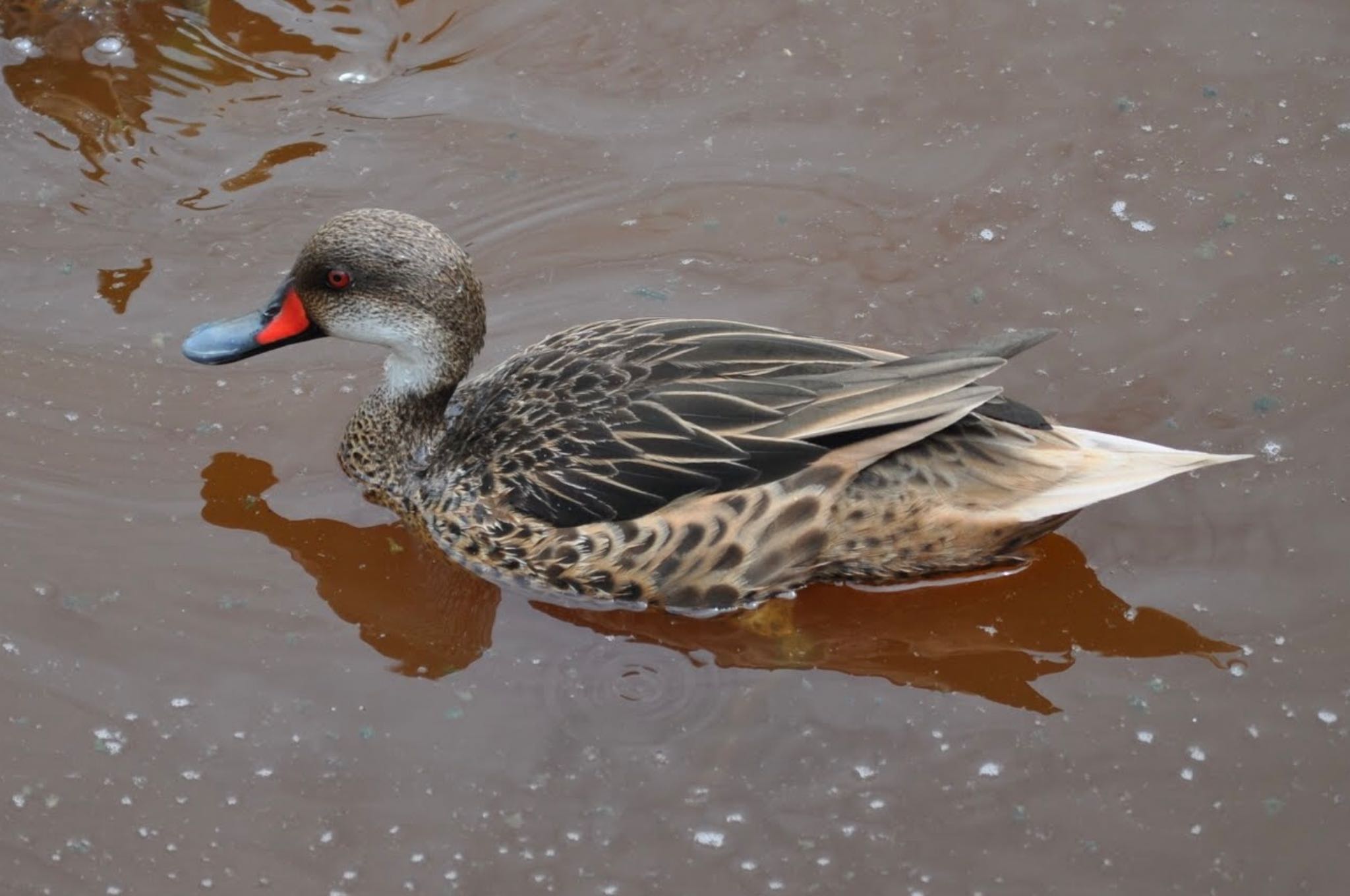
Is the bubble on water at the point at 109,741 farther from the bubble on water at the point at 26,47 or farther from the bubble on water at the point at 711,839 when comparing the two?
the bubble on water at the point at 26,47

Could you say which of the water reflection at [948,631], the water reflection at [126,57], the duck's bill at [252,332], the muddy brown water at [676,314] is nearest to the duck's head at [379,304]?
the duck's bill at [252,332]

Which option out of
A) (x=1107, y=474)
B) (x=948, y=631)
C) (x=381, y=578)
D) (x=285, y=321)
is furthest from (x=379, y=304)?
(x=1107, y=474)

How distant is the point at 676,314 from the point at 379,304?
1.35m

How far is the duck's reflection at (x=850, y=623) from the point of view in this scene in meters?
5.23

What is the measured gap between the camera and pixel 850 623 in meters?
5.39

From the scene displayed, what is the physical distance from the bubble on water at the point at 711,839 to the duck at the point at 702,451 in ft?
2.91

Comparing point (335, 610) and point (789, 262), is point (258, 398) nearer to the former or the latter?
point (335, 610)

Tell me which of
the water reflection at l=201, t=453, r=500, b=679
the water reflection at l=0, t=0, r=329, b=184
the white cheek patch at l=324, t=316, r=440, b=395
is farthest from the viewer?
the water reflection at l=0, t=0, r=329, b=184

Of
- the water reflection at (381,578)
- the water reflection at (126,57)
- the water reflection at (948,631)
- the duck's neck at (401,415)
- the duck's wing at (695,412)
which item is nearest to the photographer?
the duck's wing at (695,412)

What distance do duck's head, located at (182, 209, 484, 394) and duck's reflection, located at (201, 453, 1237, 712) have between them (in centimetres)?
67

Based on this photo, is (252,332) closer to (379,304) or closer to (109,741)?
(379,304)

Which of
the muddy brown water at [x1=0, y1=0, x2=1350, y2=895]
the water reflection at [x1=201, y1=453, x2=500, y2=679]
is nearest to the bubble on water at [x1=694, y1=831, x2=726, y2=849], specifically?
the muddy brown water at [x1=0, y1=0, x2=1350, y2=895]

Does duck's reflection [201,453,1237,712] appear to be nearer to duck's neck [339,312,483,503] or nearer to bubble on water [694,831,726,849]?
duck's neck [339,312,483,503]

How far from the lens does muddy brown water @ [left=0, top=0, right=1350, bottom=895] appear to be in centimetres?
471
